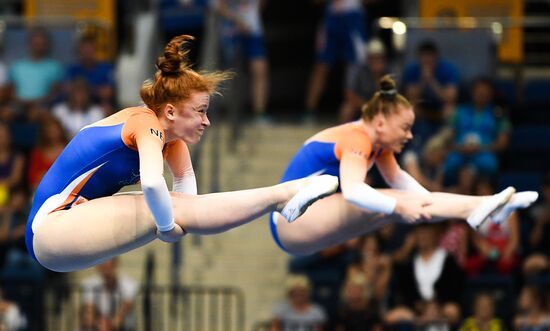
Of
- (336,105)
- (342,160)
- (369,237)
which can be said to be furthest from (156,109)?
(336,105)

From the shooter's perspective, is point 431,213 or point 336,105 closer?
point 431,213

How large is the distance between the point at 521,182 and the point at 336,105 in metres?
3.43

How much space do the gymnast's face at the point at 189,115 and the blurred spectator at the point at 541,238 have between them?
456 cm

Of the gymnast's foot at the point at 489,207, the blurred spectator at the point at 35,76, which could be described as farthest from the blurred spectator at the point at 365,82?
the gymnast's foot at the point at 489,207

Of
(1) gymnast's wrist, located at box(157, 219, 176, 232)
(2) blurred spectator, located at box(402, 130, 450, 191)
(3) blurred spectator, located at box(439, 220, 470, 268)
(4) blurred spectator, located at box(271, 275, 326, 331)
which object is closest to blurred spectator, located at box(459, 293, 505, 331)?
(3) blurred spectator, located at box(439, 220, 470, 268)

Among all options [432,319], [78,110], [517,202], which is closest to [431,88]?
[432,319]

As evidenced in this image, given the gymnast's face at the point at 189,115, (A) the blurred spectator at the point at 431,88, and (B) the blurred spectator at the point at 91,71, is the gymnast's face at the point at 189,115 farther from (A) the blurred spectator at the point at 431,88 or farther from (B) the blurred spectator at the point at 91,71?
(B) the blurred spectator at the point at 91,71

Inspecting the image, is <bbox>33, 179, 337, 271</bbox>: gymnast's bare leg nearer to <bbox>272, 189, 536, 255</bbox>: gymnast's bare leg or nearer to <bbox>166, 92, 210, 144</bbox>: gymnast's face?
<bbox>166, 92, 210, 144</bbox>: gymnast's face

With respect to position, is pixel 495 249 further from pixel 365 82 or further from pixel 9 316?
pixel 9 316

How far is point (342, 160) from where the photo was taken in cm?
716

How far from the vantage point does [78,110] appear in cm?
1157

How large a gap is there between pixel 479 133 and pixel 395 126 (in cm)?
399

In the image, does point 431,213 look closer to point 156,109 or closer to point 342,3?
point 156,109

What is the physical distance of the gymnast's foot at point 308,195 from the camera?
6367 mm
